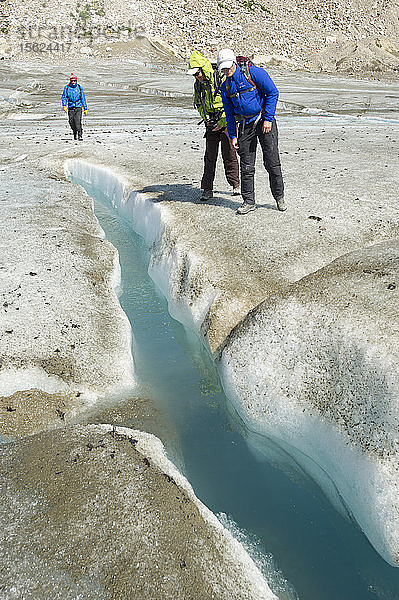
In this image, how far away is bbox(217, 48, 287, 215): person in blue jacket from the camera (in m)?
6.35

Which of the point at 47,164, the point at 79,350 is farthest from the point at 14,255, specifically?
the point at 47,164

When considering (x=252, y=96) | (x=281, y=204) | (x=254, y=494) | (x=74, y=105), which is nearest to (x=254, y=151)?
(x=252, y=96)

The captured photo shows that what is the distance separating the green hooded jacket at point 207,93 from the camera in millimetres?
7016

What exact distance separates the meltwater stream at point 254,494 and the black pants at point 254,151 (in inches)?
105

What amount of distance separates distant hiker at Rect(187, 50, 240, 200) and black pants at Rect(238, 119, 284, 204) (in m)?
0.76

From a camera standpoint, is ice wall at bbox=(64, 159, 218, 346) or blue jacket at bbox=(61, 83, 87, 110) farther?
blue jacket at bbox=(61, 83, 87, 110)

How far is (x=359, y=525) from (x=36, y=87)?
37433mm

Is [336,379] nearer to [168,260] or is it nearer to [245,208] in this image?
[168,260]

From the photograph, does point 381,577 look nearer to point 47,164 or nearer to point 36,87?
point 47,164

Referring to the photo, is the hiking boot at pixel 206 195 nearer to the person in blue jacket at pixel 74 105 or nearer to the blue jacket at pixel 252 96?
the blue jacket at pixel 252 96

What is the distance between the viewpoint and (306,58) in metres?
58.4

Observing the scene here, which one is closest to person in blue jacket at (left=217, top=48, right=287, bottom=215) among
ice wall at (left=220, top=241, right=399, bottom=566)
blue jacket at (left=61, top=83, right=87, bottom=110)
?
ice wall at (left=220, top=241, right=399, bottom=566)

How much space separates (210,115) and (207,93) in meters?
0.36

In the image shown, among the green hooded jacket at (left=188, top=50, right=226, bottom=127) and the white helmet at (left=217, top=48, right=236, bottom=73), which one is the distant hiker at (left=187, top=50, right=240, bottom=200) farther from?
the white helmet at (left=217, top=48, right=236, bottom=73)
